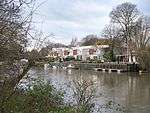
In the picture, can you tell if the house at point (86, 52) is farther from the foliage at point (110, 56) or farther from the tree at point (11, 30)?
the tree at point (11, 30)

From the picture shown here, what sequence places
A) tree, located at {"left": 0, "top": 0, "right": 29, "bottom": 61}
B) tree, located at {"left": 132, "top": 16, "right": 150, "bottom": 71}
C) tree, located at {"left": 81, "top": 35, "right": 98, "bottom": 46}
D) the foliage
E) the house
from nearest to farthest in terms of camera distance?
tree, located at {"left": 0, "top": 0, "right": 29, "bottom": 61} → tree, located at {"left": 132, "top": 16, "right": 150, "bottom": 71} → the foliage → the house → tree, located at {"left": 81, "top": 35, "right": 98, "bottom": 46}

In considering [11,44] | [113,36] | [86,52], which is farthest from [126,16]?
[11,44]

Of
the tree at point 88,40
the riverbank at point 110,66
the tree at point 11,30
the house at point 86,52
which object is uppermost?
the tree at point 88,40

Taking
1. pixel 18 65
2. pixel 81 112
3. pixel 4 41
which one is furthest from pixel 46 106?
pixel 4 41

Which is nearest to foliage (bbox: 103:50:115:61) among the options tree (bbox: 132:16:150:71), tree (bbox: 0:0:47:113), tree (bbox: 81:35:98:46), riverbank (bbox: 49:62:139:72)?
riverbank (bbox: 49:62:139:72)

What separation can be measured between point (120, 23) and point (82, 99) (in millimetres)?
52032

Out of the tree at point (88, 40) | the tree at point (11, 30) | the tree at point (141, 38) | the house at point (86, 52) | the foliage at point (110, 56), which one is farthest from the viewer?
the tree at point (88, 40)

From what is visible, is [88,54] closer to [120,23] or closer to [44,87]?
[120,23]

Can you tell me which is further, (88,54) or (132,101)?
(88,54)

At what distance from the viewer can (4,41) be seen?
575 cm

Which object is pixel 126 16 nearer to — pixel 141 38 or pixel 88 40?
pixel 141 38

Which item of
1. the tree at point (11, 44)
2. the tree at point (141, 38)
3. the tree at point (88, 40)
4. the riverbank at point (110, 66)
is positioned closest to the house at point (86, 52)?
the tree at point (88, 40)

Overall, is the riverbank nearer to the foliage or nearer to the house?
the foliage

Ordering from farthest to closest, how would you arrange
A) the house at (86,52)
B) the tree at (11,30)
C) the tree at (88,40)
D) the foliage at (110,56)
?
the tree at (88,40), the house at (86,52), the foliage at (110,56), the tree at (11,30)
